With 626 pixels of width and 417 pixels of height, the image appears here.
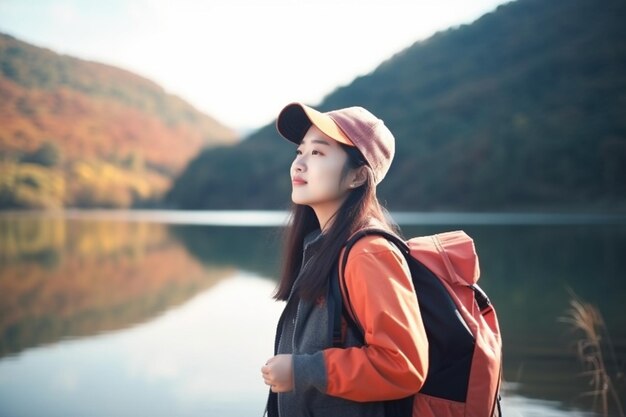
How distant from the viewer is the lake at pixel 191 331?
19.1 feet

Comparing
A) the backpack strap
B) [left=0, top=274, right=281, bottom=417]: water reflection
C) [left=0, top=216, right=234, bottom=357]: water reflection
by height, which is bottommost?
[left=0, top=216, right=234, bottom=357]: water reflection

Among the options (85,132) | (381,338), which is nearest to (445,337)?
(381,338)

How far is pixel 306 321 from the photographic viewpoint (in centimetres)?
191

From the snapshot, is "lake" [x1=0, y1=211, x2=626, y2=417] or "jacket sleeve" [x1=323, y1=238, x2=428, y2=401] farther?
"lake" [x1=0, y1=211, x2=626, y2=417]

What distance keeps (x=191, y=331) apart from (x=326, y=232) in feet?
25.0

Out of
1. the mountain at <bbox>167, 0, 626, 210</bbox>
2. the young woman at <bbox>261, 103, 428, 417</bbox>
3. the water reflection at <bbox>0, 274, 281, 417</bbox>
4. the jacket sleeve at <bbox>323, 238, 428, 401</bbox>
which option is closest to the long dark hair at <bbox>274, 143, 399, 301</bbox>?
the young woman at <bbox>261, 103, 428, 417</bbox>

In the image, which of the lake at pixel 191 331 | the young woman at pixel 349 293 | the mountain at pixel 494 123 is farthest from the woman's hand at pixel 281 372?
the mountain at pixel 494 123

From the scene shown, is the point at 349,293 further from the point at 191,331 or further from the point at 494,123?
the point at 494,123

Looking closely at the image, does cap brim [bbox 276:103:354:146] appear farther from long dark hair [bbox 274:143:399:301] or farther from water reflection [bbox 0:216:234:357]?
water reflection [bbox 0:216:234:357]

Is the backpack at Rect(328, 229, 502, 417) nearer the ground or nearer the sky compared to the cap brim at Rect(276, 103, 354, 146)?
nearer the ground

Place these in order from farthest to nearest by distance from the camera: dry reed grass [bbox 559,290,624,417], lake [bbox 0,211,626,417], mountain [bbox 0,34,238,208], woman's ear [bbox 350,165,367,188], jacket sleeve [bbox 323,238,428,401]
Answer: mountain [bbox 0,34,238,208], lake [bbox 0,211,626,417], dry reed grass [bbox 559,290,624,417], woman's ear [bbox 350,165,367,188], jacket sleeve [bbox 323,238,428,401]

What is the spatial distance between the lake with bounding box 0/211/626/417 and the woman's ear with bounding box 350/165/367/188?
37.2 inches

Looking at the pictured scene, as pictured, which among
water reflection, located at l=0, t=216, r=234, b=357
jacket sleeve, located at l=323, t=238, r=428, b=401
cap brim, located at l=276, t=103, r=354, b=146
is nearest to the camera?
jacket sleeve, located at l=323, t=238, r=428, b=401

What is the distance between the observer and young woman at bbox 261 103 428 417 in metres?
1.70
